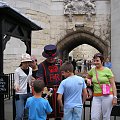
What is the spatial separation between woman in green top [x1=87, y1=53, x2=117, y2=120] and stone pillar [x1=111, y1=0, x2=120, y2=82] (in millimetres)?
9378

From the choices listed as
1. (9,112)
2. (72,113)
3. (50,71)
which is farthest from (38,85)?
(9,112)

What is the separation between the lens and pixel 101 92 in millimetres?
5051

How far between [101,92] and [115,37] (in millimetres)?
10592

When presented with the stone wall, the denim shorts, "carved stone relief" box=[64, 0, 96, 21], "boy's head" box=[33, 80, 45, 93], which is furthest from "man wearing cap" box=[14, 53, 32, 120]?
Answer: "carved stone relief" box=[64, 0, 96, 21]

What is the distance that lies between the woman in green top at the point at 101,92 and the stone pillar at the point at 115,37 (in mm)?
9378

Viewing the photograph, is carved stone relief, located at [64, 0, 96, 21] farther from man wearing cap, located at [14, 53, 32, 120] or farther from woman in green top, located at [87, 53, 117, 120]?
woman in green top, located at [87, 53, 117, 120]

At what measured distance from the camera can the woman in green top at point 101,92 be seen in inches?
199

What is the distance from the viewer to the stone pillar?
48.6ft

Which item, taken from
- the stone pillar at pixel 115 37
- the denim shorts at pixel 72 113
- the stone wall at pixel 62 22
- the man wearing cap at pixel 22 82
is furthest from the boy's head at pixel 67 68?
the stone wall at pixel 62 22

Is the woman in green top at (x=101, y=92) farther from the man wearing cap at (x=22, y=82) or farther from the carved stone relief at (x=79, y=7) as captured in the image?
the carved stone relief at (x=79, y=7)

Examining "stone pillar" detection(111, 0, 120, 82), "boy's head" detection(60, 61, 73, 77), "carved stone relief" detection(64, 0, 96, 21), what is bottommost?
"boy's head" detection(60, 61, 73, 77)

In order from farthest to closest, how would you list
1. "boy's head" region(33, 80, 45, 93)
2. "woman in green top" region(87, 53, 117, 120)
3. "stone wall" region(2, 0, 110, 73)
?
"stone wall" region(2, 0, 110, 73), "woman in green top" region(87, 53, 117, 120), "boy's head" region(33, 80, 45, 93)

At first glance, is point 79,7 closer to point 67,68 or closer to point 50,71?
point 50,71

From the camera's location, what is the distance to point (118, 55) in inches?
587
